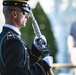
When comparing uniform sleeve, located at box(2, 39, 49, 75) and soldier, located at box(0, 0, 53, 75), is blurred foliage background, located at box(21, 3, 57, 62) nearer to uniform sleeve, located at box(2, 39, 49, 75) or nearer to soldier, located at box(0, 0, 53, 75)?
soldier, located at box(0, 0, 53, 75)

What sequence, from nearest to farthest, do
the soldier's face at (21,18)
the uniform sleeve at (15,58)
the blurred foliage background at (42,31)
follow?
the uniform sleeve at (15,58) < the soldier's face at (21,18) < the blurred foliage background at (42,31)

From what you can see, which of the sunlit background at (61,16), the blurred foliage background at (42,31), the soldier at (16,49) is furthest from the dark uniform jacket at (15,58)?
the sunlit background at (61,16)

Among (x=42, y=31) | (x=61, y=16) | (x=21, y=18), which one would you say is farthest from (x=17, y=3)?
(x=61, y=16)

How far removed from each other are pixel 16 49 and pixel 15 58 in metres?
0.07

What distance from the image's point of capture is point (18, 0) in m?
4.52

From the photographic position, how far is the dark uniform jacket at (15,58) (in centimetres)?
421

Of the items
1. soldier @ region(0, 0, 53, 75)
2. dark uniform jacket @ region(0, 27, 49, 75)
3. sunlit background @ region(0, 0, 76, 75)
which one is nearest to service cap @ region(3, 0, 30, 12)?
soldier @ region(0, 0, 53, 75)

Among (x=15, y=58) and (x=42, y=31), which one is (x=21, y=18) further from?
(x=42, y=31)

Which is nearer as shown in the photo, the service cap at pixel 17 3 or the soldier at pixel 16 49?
the soldier at pixel 16 49

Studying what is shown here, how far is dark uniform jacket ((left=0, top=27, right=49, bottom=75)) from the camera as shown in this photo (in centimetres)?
421

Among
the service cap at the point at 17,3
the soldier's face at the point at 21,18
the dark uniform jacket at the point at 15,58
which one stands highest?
the service cap at the point at 17,3

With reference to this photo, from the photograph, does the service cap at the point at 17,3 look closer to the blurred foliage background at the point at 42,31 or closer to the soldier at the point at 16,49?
the soldier at the point at 16,49

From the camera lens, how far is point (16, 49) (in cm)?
423

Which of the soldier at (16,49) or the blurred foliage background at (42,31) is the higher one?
the soldier at (16,49)
